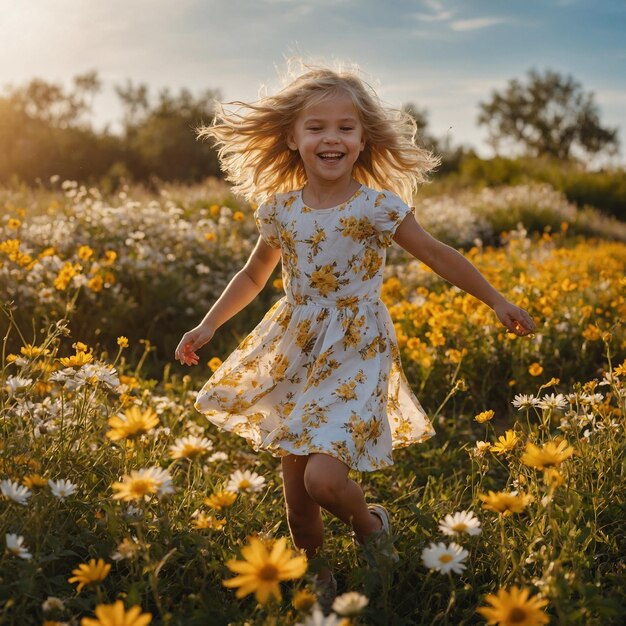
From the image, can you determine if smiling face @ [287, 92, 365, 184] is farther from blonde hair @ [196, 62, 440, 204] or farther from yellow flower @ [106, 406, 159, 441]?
yellow flower @ [106, 406, 159, 441]

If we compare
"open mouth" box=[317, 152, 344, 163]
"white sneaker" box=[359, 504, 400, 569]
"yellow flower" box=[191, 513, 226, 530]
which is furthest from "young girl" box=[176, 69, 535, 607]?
"yellow flower" box=[191, 513, 226, 530]

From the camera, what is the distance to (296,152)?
3.28 m

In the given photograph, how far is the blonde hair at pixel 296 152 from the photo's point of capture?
10.0 ft

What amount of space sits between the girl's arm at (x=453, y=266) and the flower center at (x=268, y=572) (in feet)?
4.65

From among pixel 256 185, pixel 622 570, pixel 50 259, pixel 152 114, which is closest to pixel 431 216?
pixel 50 259

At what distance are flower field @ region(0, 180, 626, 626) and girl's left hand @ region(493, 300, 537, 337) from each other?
29cm

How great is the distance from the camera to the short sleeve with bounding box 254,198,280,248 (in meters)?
3.05

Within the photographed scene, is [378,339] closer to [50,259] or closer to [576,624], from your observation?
[576,624]

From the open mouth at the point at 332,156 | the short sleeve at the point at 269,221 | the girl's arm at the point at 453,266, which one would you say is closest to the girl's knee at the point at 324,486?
the girl's arm at the point at 453,266

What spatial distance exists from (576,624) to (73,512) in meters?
1.55

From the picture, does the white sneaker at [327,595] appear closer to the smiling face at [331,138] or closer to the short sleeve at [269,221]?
the short sleeve at [269,221]

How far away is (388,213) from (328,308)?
1.33 feet

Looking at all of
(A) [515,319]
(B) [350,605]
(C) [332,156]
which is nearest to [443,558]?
(B) [350,605]

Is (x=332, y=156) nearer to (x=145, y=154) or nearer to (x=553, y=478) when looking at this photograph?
(x=553, y=478)
